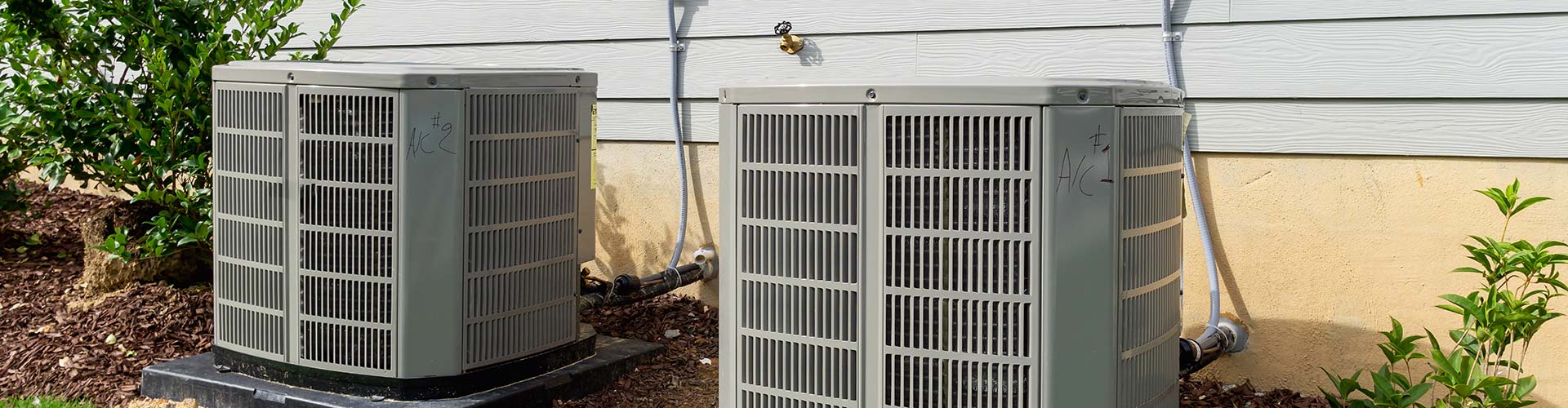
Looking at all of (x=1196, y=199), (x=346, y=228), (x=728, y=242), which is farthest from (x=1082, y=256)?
(x=346, y=228)

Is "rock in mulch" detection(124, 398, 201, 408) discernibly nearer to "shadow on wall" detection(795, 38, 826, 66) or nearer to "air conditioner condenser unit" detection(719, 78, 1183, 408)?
"air conditioner condenser unit" detection(719, 78, 1183, 408)

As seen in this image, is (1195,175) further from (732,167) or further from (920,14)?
(732,167)

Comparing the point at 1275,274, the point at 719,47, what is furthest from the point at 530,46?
the point at 1275,274

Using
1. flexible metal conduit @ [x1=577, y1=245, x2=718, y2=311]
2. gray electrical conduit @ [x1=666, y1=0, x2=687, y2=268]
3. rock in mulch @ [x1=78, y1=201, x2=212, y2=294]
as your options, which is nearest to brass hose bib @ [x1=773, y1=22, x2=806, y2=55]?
gray electrical conduit @ [x1=666, y1=0, x2=687, y2=268]

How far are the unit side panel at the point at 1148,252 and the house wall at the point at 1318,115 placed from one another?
93cm

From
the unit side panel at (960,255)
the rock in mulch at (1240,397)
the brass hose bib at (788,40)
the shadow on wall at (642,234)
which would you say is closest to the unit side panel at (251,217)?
the shadow on wall at (642,234)

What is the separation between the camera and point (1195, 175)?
3709 millimetres

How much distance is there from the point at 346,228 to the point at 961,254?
5.66ft

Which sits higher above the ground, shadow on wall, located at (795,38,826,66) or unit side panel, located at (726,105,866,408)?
shadow on wall, located at (795,38,826,66)

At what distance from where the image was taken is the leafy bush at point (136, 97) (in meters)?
4.31

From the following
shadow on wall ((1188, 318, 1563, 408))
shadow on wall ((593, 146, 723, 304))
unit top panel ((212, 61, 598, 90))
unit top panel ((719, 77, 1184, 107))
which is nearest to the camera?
unit top panel ((719, 77, 1184, 107))

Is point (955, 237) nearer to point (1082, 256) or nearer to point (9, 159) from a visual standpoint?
point (1082, 256)

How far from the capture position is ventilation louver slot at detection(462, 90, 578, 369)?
3398mm

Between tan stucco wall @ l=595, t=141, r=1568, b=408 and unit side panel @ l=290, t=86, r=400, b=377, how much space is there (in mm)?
2250
